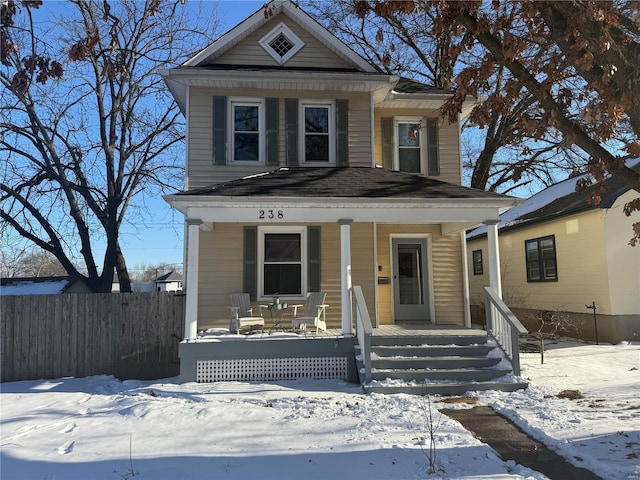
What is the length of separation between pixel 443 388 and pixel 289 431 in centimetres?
308

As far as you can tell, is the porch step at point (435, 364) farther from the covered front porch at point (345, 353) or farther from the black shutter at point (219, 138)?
the black shutter at point (219, 138)

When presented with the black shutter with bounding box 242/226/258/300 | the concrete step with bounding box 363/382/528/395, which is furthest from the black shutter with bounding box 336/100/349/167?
the concrete step with bounding box 363/382/528/395

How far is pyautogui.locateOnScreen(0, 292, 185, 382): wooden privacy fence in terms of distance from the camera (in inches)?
361

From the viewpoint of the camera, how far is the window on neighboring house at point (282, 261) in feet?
33.8

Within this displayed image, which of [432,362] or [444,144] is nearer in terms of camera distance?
[432,362]

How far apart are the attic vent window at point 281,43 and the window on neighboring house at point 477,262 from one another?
11447mm

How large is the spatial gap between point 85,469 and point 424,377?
5.18m

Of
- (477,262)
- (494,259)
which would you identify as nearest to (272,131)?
(494,259)

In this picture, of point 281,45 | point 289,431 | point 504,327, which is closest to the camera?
point 289,431

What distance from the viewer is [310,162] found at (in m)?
10.6

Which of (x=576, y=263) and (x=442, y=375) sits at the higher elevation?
(x=576, y=263)

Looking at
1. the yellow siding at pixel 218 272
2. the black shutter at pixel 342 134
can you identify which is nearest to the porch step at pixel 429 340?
the yellow siding at pixel 218 272

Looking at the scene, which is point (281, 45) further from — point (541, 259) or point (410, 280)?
point (541, 259)

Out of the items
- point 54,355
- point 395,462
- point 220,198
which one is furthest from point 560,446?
point 54,355
